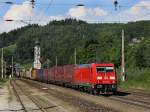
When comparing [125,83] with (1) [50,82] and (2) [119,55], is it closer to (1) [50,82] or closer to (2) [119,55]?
(1) [50,82]

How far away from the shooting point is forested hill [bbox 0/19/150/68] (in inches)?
4380

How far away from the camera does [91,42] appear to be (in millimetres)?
149375

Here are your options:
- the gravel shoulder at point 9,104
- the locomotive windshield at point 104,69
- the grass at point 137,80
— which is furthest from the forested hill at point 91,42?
the gravel shoulder at point 9,104

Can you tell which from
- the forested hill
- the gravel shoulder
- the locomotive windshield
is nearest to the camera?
the gravel shoulder

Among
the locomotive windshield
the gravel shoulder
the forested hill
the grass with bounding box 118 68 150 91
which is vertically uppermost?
the forested hill

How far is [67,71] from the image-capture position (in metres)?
63.3

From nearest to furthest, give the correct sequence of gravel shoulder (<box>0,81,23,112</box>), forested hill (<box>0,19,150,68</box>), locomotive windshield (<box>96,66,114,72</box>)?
gravel shoulder (<box>0,81,23,112</box>) → locomotive windshield (<box>96,66,114,72</box>) → forested hill (<box>0,19,150,68</box>)

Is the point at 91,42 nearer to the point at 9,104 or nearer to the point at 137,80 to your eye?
the point at 137,80

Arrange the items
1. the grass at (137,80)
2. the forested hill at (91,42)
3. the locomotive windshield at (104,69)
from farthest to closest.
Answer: the forested hill at (91,42) < the grass at (137,80) < the locomotive windshield at (104,69)

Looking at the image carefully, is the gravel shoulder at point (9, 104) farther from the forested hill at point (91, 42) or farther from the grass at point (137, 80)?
the forested hill at point (91, 42)

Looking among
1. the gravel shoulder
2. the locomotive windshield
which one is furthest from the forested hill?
the gravel shoulder

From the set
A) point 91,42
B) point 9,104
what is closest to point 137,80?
point 9,104

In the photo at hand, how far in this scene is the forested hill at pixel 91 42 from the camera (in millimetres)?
111250

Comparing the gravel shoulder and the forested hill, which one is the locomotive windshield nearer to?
the gravel shoulder
